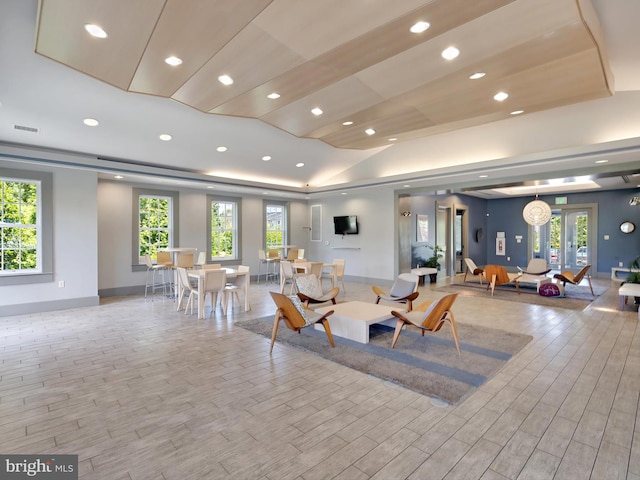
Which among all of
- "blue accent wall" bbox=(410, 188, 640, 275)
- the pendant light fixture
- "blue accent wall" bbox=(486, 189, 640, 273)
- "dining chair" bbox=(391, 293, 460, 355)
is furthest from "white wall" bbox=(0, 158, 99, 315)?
"blue accent wall" bbox=(486, 189, 640, 273)

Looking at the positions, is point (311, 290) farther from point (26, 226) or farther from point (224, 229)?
point (26, 226)

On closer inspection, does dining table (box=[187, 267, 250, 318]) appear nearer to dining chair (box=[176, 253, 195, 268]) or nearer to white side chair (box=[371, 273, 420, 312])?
dining chair (box=[176, 253, 195, 268])

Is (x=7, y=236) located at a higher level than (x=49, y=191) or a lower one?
lower

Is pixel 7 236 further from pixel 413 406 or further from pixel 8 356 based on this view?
pixel 413 406

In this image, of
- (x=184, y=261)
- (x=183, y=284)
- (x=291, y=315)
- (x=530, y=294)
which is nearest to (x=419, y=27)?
(x=291, y=315)

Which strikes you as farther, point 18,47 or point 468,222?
point 468,222

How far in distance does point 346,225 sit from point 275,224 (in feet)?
7.76

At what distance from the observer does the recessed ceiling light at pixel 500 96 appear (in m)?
4.35

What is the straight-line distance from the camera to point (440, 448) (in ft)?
7.17

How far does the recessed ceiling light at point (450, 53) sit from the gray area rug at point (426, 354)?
3.15m

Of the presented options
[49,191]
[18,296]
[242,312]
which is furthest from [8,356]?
[49,191]

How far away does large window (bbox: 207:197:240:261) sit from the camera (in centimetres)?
933

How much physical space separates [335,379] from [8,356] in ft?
12.3

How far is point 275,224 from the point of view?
10820mm
